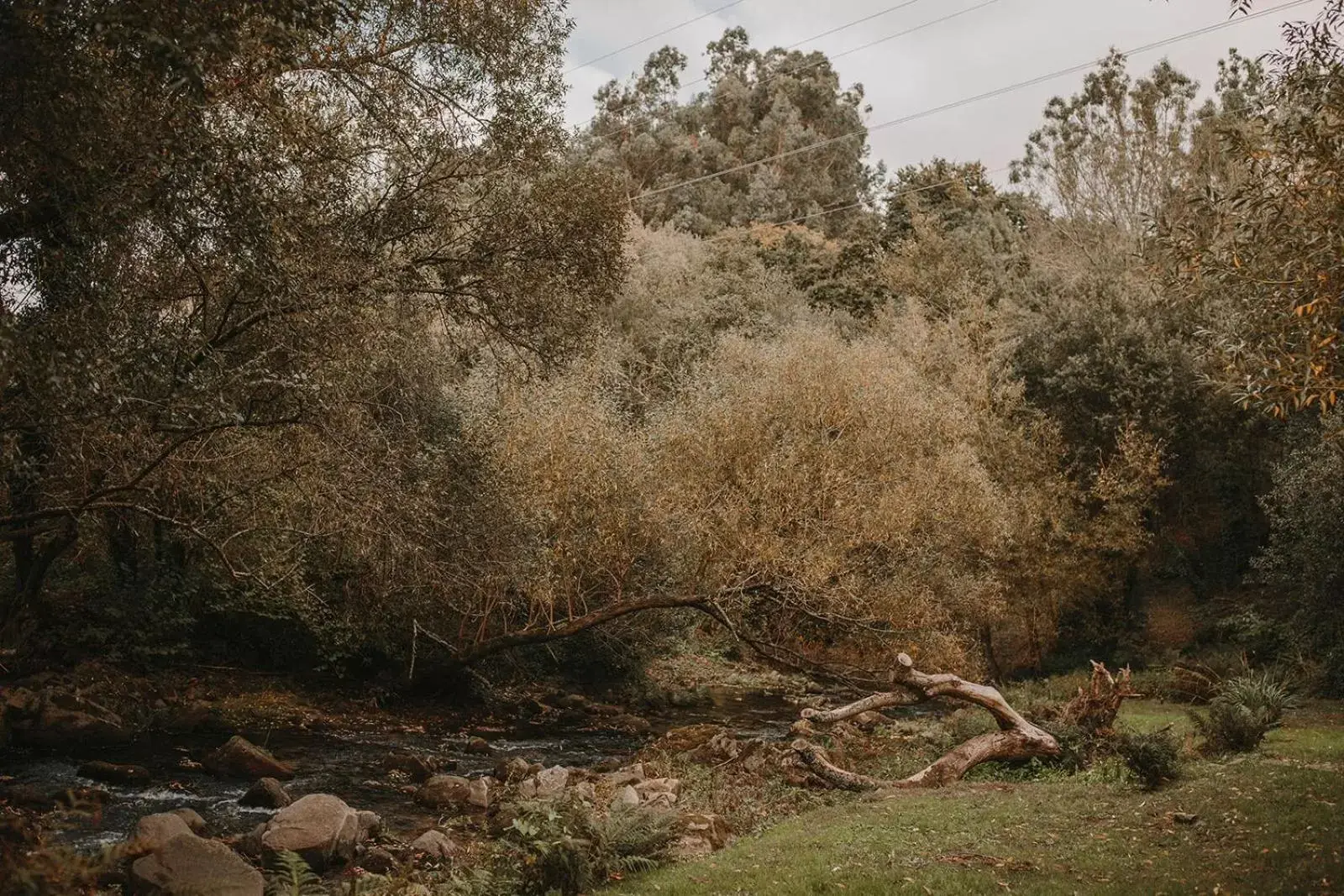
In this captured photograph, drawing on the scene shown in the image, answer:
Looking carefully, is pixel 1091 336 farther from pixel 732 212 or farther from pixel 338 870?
pixel 732 212

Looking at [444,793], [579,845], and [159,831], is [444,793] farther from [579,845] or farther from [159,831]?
[579,845]

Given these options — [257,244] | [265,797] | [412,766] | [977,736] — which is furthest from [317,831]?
[977,736]

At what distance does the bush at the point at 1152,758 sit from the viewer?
12656 mm

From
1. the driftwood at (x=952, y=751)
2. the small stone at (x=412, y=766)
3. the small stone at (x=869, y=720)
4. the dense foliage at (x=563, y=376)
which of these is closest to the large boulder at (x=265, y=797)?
the small stone at (x=412, y=766)

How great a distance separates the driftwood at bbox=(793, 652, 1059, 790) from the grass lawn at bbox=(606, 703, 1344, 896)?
1831 millimetres

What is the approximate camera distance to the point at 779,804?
1512 cm

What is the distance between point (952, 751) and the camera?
1641 cm

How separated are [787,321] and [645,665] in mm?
23225

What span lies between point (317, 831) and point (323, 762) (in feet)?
18.8

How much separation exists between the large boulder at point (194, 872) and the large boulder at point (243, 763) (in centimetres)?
553

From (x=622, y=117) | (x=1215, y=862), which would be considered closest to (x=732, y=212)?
(x=622, y=117)

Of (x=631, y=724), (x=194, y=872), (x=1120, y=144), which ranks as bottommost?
(x=631, y=724)

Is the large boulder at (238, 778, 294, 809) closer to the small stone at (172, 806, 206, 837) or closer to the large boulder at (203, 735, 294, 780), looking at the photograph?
the small stone at (172, 806, 206, 837)

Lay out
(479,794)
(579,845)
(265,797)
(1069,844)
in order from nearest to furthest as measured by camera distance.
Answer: (579,845)
(1069,844)
(265,797)
(479,794)
